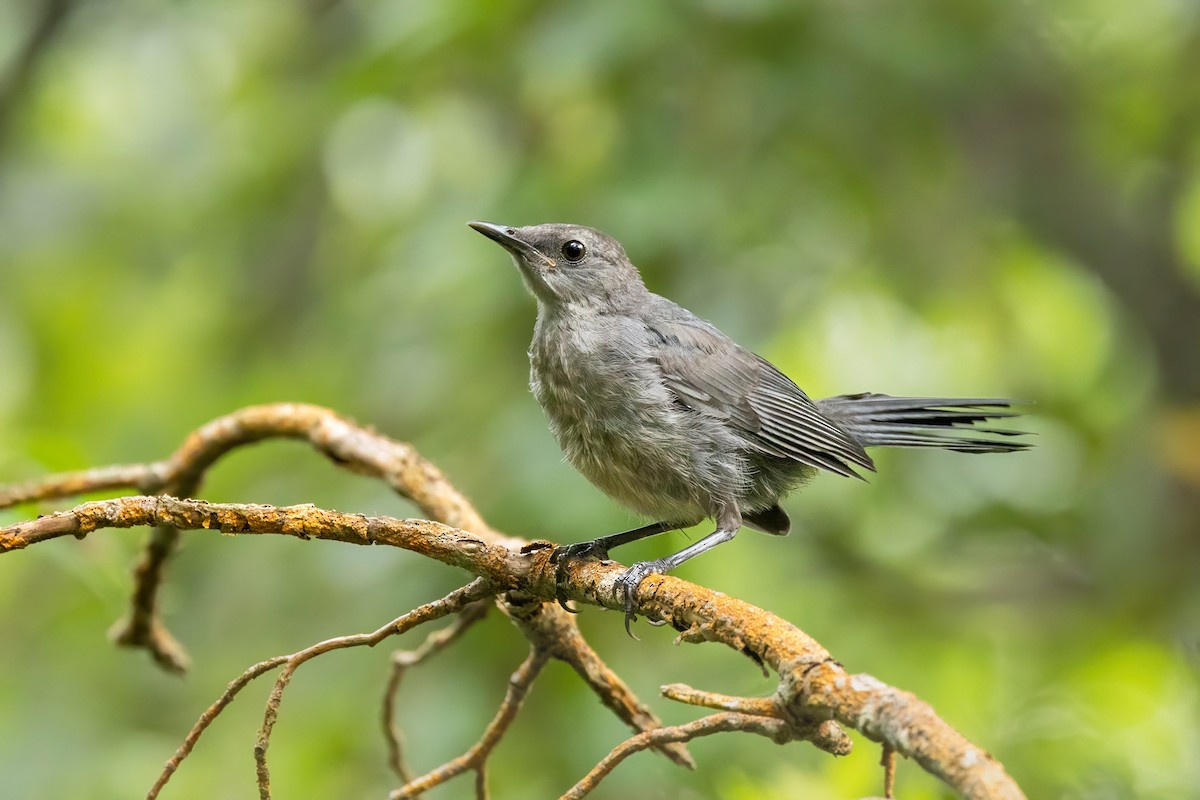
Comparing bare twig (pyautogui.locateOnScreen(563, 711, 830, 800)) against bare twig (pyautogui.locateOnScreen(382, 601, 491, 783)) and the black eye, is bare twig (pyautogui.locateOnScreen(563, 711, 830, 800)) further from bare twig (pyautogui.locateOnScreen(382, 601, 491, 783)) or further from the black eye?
the black eye

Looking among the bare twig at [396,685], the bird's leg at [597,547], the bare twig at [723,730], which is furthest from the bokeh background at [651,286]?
the bare twig at [723,730]

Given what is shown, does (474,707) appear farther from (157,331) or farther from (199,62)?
(199,62)

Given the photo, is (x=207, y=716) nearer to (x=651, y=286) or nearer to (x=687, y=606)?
(x=687, y=606)

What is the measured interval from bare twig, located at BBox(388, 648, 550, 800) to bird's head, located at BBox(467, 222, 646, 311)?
5.87ft

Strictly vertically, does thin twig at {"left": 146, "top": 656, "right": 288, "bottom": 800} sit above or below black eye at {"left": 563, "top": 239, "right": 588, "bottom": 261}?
below

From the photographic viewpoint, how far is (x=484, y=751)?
2.23 metres


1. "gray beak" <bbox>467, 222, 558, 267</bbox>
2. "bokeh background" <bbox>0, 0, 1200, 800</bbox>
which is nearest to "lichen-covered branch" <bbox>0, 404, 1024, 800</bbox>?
"bokeh background" <bbox>0, 0, 1200, 800</bbox>

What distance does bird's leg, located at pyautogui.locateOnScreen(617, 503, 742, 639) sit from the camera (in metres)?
2.17

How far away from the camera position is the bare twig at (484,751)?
2.16 meters

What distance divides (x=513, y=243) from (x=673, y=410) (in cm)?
77

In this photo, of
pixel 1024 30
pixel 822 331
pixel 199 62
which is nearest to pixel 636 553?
pixel 822 331

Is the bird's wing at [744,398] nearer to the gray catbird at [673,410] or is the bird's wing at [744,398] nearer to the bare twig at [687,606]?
the gray catbird at [673,410]

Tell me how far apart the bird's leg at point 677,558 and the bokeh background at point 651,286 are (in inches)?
9.1

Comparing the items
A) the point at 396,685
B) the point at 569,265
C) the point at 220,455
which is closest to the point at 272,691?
the point at 396,685
